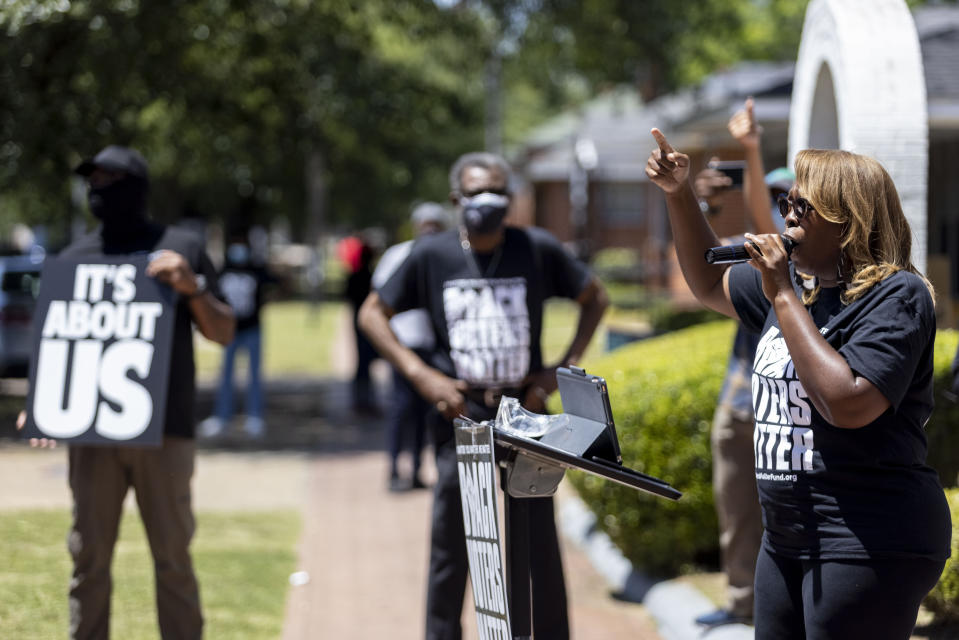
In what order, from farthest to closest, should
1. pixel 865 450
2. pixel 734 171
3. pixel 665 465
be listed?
pixel 665 465
pixel 734 171
pixel 865 450

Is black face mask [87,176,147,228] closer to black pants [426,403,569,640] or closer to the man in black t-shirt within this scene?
the man in black t-shirt

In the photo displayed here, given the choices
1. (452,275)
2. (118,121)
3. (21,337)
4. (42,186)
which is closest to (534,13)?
(118,121)

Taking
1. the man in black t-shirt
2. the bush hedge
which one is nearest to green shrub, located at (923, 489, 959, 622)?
the bush hedge

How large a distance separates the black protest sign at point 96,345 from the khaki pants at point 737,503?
2369mm

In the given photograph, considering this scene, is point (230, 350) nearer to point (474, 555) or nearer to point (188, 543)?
point (188, 543)

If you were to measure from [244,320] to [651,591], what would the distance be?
20.1 ft

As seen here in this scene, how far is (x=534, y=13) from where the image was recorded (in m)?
13.5

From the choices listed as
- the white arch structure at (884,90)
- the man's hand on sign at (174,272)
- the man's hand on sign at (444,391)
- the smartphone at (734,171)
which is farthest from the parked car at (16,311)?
the smartphone at (734,171)

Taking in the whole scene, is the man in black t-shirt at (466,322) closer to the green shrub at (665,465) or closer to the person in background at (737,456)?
Result: the person in background at (737,456)

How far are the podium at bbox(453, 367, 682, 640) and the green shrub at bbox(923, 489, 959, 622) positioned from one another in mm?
1822

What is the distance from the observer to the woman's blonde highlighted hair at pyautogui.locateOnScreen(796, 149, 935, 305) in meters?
2.82

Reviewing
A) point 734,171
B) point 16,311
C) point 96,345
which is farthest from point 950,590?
point 16,311

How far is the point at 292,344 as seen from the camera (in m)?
21.7

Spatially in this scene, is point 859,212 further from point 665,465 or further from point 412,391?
point 412,391
